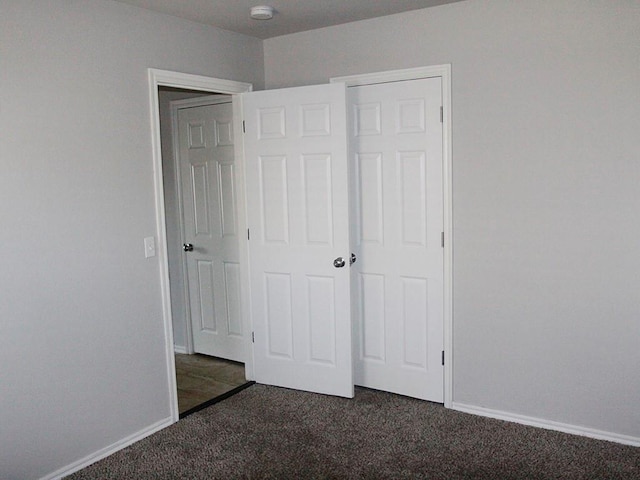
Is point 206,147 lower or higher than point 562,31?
lower

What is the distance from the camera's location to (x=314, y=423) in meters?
3.48

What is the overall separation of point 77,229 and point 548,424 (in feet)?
9.00

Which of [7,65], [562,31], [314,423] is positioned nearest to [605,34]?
[562,31]

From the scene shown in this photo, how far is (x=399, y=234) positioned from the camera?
3.72 meters

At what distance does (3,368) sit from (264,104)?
215cm

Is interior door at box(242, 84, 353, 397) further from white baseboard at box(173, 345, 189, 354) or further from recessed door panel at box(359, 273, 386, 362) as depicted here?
white baseboard at box(173, 345, 189, 354)

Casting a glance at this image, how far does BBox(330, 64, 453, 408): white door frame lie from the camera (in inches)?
136

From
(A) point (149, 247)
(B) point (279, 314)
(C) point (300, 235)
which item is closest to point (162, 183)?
(A) point (149, 247)

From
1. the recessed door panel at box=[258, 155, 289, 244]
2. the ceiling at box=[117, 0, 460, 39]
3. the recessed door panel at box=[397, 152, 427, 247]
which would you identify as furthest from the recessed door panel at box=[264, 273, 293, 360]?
the ceiling at box=[117, 0, 460, 39]

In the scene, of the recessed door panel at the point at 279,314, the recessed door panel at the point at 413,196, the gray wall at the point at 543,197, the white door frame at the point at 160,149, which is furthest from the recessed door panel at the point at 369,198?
the white door frame at the point at 160,149

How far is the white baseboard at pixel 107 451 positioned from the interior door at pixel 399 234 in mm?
1355

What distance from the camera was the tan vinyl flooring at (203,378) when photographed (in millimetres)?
3983

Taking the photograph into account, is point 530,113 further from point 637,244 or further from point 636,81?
point 637,244

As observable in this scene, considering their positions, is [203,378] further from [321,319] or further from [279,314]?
[321,319]
